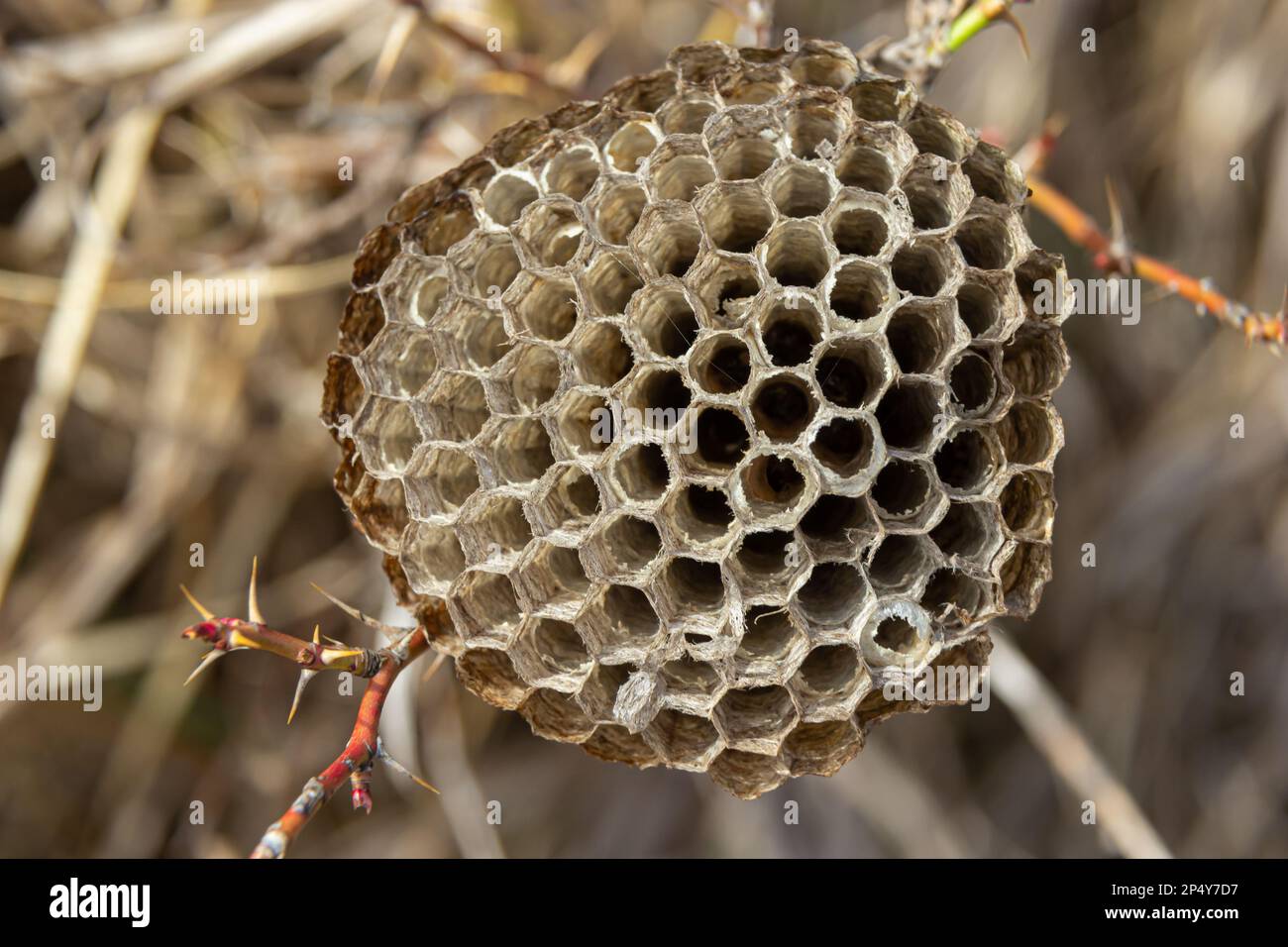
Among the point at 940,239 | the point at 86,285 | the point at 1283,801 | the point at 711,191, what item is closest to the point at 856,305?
the point at 940,239

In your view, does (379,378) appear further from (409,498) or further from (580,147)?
(580,147)

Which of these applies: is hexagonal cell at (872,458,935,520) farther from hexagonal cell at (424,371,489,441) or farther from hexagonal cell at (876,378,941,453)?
hexagonal cell at (424,371,489,441)

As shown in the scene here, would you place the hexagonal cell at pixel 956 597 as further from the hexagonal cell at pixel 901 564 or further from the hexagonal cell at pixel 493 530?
the hexagonal cell at pixel 493 530

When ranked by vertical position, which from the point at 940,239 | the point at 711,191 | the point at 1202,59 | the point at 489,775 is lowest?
the point at 489,775

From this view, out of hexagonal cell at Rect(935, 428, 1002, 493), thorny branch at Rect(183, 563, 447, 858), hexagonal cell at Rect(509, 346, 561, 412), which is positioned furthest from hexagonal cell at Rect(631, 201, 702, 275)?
thorny branch at Rect(183, 563, 447, 858)

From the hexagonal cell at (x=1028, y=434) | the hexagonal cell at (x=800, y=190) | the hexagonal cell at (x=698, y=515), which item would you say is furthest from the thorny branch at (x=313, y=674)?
the hexagonal cell at (x=1028, y=434)

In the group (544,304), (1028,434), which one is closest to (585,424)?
(544,304)

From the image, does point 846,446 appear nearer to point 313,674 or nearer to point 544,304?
point 544,304
